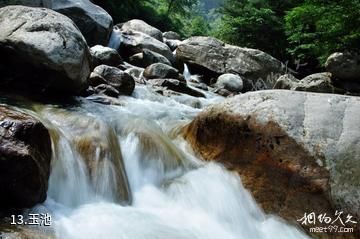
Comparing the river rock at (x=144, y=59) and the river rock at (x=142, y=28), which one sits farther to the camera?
the river rock at (x=142, y=28)

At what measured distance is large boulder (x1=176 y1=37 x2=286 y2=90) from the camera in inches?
557

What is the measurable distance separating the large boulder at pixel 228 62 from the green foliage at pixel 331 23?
A: 1946 mm

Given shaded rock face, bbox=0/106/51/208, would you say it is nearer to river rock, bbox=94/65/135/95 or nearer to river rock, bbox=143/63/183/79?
river rock, bbox=94/65/135/95

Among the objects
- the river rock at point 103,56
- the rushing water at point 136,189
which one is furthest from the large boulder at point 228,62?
the rushing water at point 136,189

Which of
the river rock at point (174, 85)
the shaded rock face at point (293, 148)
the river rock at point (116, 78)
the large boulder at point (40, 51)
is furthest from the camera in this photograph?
the river rock at point (174, 85)

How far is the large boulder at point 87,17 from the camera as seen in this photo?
10.6m

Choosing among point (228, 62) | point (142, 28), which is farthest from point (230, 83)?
point (142, 28)

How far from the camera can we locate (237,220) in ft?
14.3

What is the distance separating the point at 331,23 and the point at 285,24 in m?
5.58

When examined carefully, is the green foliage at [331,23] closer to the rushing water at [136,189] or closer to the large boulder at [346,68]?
the large boulder at [346,68]

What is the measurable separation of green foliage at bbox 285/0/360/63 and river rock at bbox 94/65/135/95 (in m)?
6.38

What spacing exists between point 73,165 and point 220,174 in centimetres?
185

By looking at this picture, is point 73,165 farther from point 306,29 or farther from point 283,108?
point 306,29

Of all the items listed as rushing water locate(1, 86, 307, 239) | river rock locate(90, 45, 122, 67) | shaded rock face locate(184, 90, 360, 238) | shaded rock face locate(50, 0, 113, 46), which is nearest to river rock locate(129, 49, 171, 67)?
shaded rock face locate(50, 0, 113, 46)
